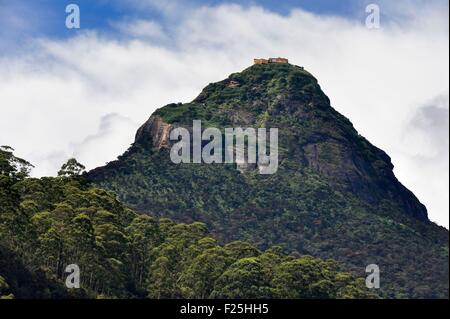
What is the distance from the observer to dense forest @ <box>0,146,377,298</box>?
112m

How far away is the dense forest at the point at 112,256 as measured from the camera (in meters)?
112

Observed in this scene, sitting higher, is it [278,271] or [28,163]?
[28,163]

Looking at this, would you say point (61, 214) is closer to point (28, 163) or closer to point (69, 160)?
point (28, 163)

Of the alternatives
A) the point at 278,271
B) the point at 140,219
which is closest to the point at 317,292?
the point at 278,271

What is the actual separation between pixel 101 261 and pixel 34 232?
319 inches

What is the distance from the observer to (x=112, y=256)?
12588 centimetres

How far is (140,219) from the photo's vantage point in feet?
476

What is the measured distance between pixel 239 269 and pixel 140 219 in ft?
69.1

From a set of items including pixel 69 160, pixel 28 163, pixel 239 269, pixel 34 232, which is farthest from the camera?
pixel 69 160
